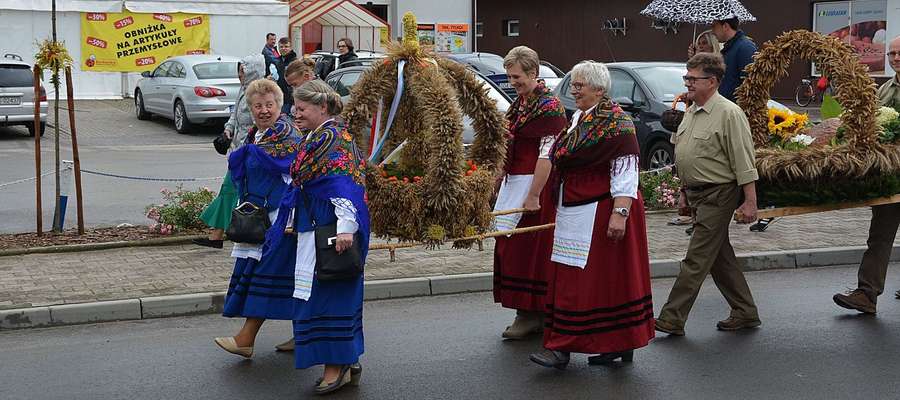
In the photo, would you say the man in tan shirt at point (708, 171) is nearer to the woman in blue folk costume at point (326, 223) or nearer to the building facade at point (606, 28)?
the woman in blue folk costume at point (326, 223)

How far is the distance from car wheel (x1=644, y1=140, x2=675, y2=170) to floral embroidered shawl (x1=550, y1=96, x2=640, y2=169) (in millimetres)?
7952

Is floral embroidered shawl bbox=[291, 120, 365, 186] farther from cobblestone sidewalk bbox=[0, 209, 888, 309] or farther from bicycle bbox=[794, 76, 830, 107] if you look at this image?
bicycle bbox=[794, 76, 830, 107]

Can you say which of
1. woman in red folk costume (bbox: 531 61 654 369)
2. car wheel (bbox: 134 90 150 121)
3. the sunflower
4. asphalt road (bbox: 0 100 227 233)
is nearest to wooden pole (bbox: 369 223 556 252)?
woman in red folk costume (bbox: 531 61 654 369)

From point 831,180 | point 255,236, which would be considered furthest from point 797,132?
point 255,236

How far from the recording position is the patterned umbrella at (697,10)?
12148 mm

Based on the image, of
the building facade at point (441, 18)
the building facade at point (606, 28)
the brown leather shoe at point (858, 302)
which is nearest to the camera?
the brown leather shoe at point (858, 302)

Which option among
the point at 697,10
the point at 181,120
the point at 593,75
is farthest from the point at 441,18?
the point at 593,75

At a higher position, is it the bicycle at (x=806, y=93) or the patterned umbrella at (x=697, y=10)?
the patterned umbrella at (x=697, y=10)

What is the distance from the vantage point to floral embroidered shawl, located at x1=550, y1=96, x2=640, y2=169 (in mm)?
6305

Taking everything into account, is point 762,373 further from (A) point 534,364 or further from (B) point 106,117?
(B) point 106,117

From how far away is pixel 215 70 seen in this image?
75.2 feet

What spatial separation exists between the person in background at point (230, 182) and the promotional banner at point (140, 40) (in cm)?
1791

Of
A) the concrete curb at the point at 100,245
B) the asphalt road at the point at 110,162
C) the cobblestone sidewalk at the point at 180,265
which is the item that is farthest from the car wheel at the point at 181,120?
the cobblestone sidewalk at the point at 180,265

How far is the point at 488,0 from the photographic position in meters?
43.5
